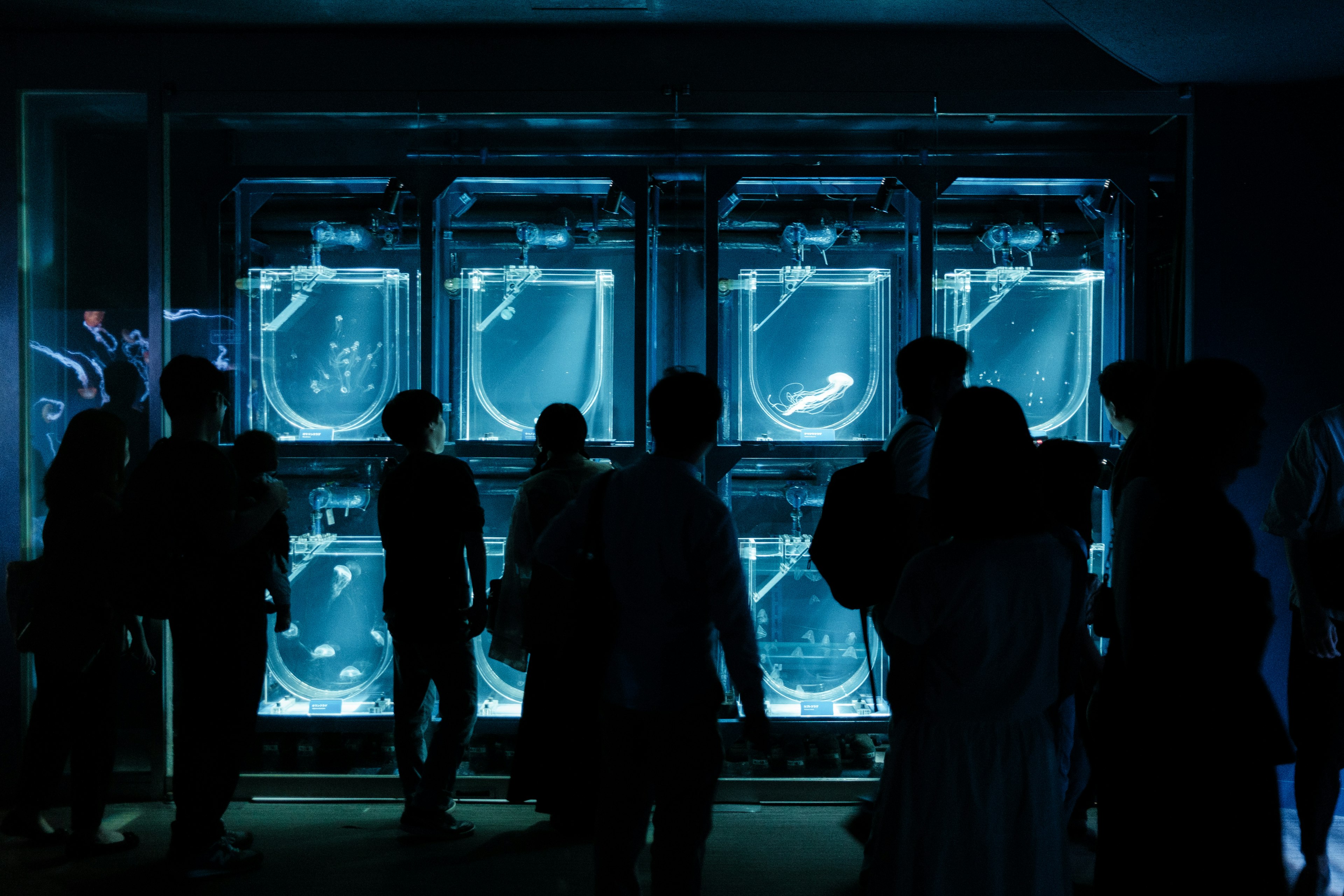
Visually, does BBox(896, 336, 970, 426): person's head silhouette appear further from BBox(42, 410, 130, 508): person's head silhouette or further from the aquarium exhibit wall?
BBox(42, 410, 130, 508): person's head silhouette

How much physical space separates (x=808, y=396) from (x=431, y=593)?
156cm

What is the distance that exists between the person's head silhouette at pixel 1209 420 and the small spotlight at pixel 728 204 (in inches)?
84.1

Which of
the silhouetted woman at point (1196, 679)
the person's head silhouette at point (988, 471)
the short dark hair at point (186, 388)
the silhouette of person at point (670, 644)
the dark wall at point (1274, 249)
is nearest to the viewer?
the silhouetted woman at point (1196, 679)

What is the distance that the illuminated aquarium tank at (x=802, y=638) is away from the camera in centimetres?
351

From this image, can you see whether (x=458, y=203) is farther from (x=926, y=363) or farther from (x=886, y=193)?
(x=926, y=363)

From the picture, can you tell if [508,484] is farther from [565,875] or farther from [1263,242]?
[1263,242]

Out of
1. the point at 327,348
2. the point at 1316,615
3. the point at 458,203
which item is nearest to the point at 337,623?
the point at 327,348

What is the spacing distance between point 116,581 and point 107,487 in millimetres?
285

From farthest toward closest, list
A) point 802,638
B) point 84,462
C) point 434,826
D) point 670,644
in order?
point 802,638
point 434,826
point 84,462
point 670,644

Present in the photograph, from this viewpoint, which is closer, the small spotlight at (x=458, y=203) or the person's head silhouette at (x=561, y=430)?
the person's head silhouette at (x=561, y=430)

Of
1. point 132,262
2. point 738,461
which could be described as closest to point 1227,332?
point 738,461

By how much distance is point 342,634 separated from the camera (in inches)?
141

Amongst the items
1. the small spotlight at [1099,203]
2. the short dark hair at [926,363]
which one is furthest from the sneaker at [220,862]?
the small spotlight at [1099,203]

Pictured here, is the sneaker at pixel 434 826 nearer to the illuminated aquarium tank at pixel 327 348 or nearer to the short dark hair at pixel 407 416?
the short dark hair at pixel 407 416
